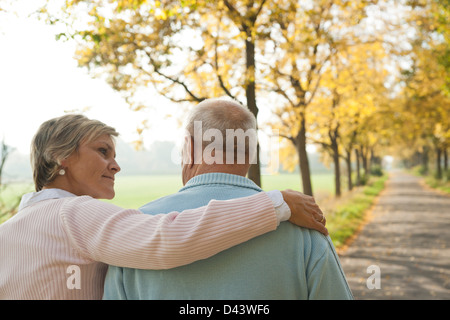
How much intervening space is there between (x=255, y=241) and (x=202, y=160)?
18.3 inches

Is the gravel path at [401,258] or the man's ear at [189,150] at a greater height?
the man's ear at [189,150]

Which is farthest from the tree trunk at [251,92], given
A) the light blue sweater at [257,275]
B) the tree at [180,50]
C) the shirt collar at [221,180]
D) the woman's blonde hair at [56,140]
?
the light blue sweater at [257,275]

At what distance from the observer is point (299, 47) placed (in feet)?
28.3

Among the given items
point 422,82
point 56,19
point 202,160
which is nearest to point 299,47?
point 56,19

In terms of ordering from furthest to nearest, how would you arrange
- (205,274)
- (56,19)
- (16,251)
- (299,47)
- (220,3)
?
1. (299,47)
2. (220,3)
3. (56,19)
4. (16,251)
5. (205,274)

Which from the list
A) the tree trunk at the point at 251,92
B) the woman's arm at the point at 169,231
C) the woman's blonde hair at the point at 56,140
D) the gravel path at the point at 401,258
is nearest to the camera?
the woman's arm at the point at 169,231

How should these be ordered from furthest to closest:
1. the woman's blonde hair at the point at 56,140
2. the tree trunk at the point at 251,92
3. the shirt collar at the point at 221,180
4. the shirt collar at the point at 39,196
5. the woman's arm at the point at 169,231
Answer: the tree trunk at the point at 251,92 → the woman's blonde hair at the point at 56,140 → the shirt collar at the point at 39,196 → the shirt collar at the point at 221,180 → the woman's arm at the point at 169,231

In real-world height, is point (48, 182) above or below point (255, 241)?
above

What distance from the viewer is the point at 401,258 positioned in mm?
9133

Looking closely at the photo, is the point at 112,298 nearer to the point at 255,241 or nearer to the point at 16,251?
the point at 16,251

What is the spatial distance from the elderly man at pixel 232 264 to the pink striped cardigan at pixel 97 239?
3.9 inches

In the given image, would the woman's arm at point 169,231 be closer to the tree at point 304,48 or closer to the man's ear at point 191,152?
the man's ear at point 191,152

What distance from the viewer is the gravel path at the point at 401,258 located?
22.1 ft

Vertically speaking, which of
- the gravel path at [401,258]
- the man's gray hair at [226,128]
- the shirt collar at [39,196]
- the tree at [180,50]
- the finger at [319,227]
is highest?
the tree at [180,50]
